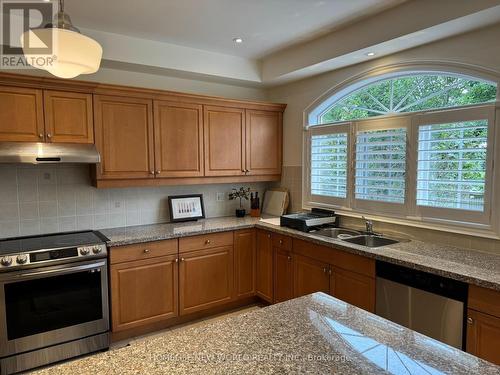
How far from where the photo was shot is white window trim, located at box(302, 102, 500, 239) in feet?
7.54

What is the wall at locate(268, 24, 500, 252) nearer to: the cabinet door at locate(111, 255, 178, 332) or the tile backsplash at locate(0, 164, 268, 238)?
the tile backsplash at locate(0, 164, 268, 238)

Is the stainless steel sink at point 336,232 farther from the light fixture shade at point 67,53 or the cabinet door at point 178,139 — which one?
the light fixture shade at point 67,53

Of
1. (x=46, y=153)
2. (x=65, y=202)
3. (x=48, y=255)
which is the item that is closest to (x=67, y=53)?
(x=46, y=153)

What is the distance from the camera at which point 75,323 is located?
2.63m

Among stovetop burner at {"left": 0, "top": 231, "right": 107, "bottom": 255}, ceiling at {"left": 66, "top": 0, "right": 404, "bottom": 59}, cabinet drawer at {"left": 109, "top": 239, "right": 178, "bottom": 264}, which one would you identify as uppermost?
ceiling at {"left": 66, "top": 0, "right": 404, "bottom": 59}

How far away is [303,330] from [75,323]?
2.18m

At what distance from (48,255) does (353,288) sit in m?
2.32

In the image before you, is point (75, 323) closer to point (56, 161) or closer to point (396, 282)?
point (56, 161)

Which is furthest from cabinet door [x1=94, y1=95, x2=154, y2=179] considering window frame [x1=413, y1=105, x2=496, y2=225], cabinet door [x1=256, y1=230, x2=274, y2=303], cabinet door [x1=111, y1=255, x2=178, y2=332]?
window frame [x1=413, y1=105, x2=496, y2=225]

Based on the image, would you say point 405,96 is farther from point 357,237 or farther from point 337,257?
point 337,257

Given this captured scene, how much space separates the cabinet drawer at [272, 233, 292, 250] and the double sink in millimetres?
262

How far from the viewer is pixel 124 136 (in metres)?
3.05

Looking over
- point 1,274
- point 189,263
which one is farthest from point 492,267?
point 1,274

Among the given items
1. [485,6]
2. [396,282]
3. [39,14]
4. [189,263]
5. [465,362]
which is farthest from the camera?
[189,263]
